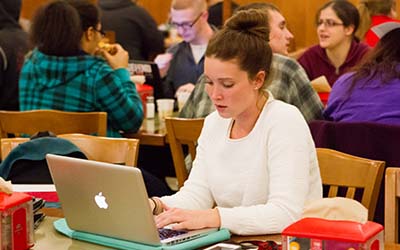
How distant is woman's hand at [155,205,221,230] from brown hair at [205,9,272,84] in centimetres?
47

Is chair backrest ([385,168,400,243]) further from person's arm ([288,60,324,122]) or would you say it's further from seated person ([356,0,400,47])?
seated person ([356,0,400,47])

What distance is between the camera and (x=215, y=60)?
105 inches

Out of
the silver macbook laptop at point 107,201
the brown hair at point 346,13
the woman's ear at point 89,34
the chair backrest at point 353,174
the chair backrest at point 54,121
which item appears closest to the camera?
the silver macbook laptop at point 107,201

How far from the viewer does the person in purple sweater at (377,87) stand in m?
3.83

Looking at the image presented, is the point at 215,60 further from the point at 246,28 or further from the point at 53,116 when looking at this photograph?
the point at 53,116

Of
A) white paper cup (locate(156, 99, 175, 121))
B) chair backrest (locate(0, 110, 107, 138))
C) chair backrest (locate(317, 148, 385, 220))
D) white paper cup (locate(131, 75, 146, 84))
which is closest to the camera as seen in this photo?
chair backrest (locate(317, 148, 385, 220))

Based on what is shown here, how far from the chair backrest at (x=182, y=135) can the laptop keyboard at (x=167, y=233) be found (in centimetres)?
139

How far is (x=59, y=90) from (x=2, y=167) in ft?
4.50

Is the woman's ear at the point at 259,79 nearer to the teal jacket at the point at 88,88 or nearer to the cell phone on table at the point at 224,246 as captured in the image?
the cell phone on table at the point at 224,246

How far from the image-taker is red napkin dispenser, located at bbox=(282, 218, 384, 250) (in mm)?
1931

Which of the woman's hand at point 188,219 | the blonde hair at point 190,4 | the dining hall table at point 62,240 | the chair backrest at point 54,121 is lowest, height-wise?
the chair backrest at point 54,121

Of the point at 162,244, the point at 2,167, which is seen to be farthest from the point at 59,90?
the point at 162,244

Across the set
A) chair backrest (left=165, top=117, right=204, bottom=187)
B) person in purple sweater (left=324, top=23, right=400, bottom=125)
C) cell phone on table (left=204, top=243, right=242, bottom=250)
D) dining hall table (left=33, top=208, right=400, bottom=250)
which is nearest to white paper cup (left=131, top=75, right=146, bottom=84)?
chair backrest (left=165, top=117, right=204, bottom=187)

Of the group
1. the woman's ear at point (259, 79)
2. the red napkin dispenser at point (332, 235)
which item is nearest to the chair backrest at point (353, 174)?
the woman's ear at point (259, 79)
